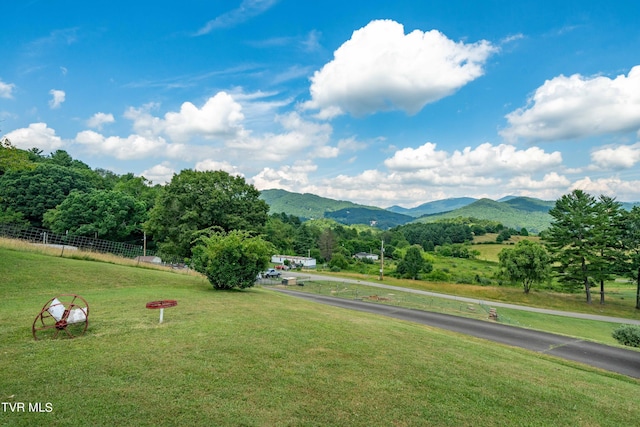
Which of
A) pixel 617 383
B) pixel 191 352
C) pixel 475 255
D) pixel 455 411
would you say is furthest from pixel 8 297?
pixel 475 255

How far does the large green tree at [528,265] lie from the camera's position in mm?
38594

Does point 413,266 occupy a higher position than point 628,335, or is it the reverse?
point 628,335

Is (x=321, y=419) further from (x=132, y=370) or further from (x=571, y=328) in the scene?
(x=571, y=328)

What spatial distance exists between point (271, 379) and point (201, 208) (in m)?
30.9

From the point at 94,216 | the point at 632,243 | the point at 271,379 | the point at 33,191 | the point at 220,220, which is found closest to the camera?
the point at 271,379

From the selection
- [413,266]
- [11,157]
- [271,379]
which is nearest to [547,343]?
[271,379]

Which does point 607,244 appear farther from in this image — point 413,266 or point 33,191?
point 33,191

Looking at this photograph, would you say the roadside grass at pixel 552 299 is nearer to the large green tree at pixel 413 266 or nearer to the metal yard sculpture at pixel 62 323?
the large green tree at pixel 413 266

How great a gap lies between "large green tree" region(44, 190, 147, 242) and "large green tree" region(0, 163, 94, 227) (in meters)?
4.73

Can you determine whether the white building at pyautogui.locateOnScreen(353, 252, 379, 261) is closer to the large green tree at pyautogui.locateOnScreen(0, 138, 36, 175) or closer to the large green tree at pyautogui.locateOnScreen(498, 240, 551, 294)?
the large green tree at pyautogui.locateOnScreen(498, 240, 551, 294)

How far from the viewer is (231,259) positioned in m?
17.1

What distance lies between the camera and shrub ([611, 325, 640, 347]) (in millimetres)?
14695

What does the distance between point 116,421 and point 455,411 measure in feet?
16.3

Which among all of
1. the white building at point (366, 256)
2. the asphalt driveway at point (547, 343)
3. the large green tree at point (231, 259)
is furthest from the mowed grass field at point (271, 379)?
the white building at point (366, 256)
